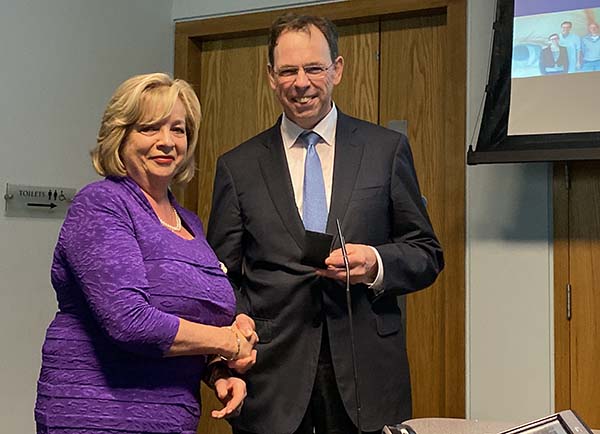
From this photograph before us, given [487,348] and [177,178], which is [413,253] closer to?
[177,178]

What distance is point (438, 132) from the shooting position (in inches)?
96.9

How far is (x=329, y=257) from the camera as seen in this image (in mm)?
1338

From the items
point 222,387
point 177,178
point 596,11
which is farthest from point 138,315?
point 596,11

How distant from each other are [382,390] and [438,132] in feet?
4.08

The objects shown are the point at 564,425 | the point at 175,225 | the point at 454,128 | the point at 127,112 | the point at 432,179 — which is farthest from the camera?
the point at 432,179

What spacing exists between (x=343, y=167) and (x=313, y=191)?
0.08 metres

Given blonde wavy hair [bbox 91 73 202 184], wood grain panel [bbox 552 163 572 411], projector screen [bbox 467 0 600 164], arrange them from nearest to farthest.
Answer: blonde wavy hair [bbox 91 73 202 184] → projector screen [bbox 467 0 600 164] → wood grain panel [bbox 552 163 572 411]

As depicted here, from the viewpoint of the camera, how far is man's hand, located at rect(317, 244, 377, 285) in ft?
4.37

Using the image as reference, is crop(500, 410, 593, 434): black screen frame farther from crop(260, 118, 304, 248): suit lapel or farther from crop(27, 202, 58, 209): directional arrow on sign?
crop(27, 202, 58, 209): directional arrow on sign

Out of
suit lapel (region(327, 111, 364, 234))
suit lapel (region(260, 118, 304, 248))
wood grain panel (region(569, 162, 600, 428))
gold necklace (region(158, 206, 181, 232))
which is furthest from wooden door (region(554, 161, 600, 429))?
gold necklace (region(158, 206, 181, 232))

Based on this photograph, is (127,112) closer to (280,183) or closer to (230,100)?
(280,183)

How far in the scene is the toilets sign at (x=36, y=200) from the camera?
216 cm

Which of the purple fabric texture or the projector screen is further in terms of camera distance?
the projector screen

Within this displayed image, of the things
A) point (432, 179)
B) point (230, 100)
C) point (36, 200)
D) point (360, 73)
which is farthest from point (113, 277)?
point (230, 100)
